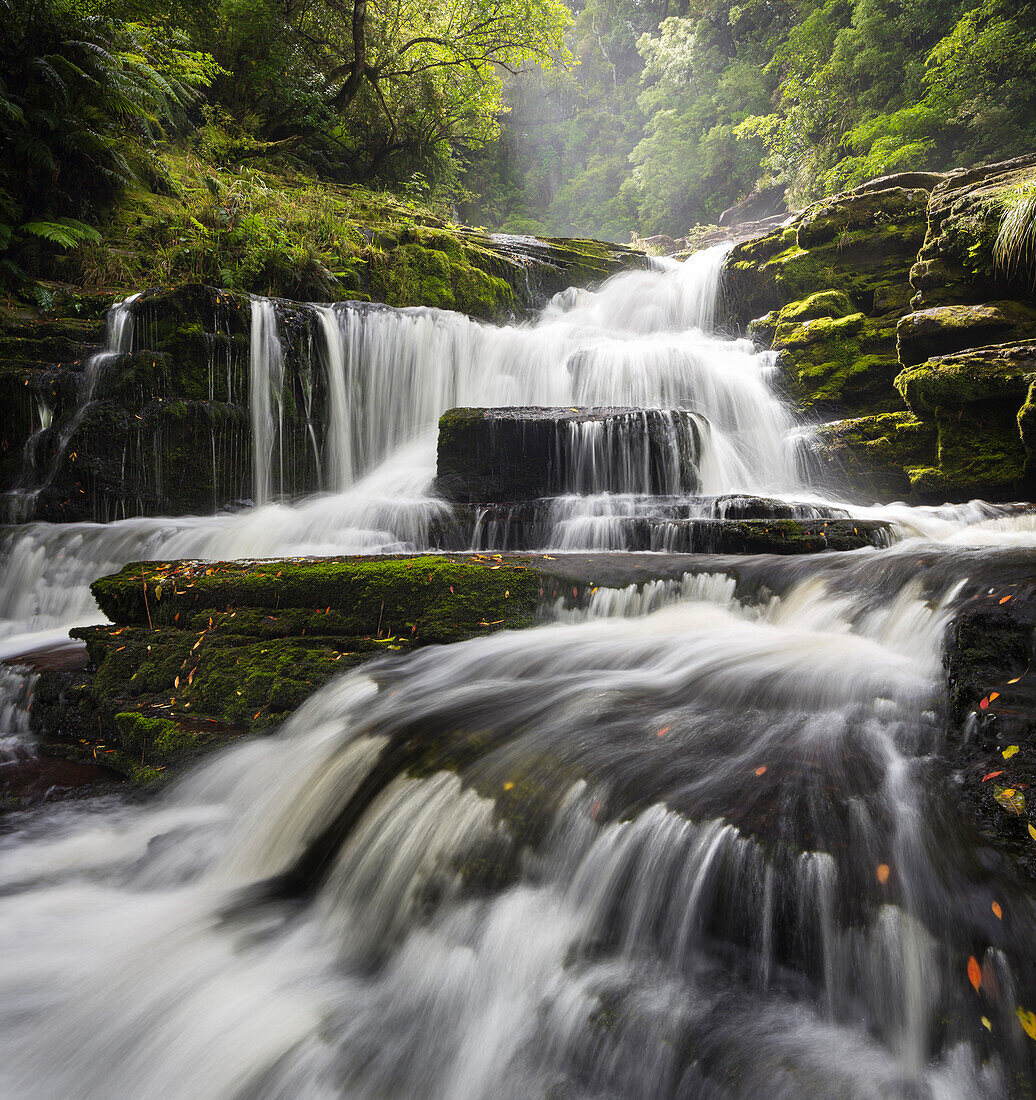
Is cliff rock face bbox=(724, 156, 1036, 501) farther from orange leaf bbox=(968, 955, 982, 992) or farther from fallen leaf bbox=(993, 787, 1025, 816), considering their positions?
orange leaf bbox=(968, 955, 982, 992)

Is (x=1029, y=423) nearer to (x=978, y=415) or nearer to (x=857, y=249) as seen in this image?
(x=978, y=415)

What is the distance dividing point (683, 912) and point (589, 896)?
0.29 m

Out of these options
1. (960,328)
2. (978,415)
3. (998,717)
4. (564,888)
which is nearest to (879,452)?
(978,415)

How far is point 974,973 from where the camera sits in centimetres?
141

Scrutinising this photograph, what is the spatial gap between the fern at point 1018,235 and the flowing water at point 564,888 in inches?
253

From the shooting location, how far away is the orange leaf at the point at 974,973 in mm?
1396

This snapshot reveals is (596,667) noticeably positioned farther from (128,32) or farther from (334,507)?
(128,32)

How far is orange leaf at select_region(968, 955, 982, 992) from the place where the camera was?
1.40m

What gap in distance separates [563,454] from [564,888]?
6002 millimetres

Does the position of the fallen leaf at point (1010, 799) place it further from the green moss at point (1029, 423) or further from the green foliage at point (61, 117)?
the green foliage at point (61, 117)

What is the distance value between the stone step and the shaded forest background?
5908 mm

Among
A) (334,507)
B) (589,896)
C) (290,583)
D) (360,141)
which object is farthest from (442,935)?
(360,141)

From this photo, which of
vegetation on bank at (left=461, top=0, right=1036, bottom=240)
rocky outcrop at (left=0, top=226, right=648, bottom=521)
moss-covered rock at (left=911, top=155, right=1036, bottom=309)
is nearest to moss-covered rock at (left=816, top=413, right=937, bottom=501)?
moss-covered rock at (left=911, top=155, right=1036, bottom=309)

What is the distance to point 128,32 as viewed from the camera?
10.3 m
